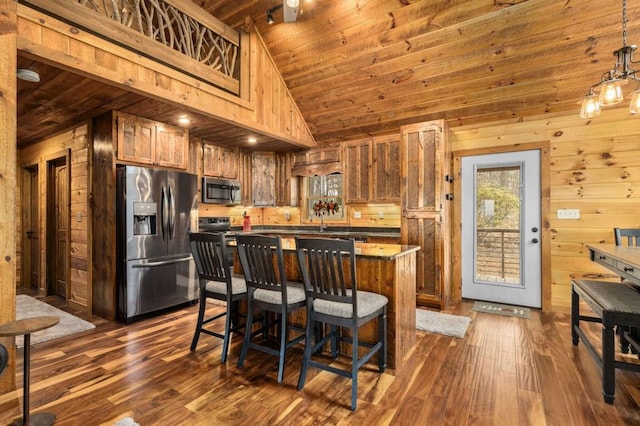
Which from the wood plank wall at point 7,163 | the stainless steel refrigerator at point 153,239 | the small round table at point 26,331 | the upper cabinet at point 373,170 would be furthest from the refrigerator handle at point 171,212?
the upper cabinet at point 373,170

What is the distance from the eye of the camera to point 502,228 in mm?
4352

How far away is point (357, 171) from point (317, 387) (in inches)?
142

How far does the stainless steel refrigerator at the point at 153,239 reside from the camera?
3.67 metres

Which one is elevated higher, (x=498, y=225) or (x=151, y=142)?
(x=151, y=142)

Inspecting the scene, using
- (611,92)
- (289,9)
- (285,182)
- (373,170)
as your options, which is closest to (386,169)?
(373,170)

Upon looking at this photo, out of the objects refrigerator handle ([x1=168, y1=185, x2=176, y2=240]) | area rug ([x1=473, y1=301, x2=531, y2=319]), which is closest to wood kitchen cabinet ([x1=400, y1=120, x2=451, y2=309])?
area rug ([x1=473, y1=301, x2=531, y2=319])

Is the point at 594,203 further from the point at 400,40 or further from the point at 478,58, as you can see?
the point at 400,40

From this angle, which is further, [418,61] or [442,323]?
[418,61]

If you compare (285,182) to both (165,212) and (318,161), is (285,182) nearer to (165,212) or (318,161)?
(318,161)

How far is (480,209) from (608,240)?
4.65ft

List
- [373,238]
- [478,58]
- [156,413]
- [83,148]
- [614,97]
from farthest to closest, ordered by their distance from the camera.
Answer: [373,238] < [83,148] < [478,58] < [614,97] < [156,413]

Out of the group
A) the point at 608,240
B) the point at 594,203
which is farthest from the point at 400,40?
the point at 608,240

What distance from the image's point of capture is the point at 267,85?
4488 mm

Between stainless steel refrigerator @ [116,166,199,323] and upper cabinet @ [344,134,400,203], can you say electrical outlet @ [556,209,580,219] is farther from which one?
stainless steel refrigerator @ [116,166,199,323]
